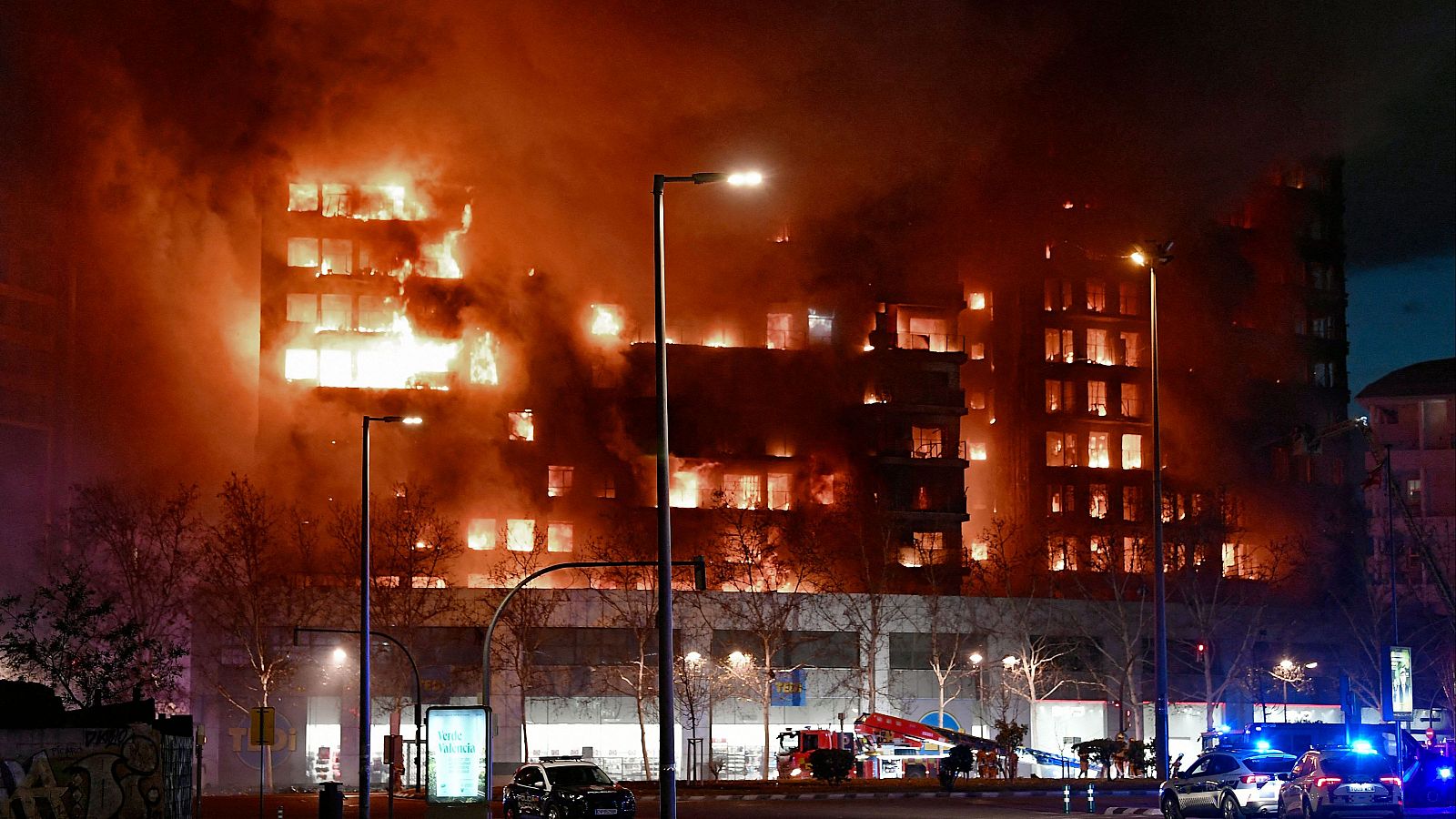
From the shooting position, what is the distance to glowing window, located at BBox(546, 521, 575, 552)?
10138cm

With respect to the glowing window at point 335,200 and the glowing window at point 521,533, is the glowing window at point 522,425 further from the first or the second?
the glowing window at point 335,200

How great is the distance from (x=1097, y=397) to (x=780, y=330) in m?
27.0

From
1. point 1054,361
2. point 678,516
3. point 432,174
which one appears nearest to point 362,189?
point 432,174

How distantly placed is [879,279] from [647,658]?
1608 inches

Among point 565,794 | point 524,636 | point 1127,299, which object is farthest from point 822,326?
point 565,794

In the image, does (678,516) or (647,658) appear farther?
(678,516)

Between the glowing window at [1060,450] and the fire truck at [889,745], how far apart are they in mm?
51655

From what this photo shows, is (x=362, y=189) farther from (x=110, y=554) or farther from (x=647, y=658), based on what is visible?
(x=647, y=658)

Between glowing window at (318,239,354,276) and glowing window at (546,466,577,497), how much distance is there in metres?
18.7

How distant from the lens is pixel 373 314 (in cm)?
10625

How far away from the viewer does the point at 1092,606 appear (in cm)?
8806

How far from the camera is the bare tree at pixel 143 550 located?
3000 inches

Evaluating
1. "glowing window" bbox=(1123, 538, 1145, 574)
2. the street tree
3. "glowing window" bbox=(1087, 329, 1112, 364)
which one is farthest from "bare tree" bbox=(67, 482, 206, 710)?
"glowing window" bbox=(1087, 329, 1112, 364)

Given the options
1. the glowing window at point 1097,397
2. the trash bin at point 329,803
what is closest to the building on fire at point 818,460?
the glowing window at point 1097,397
